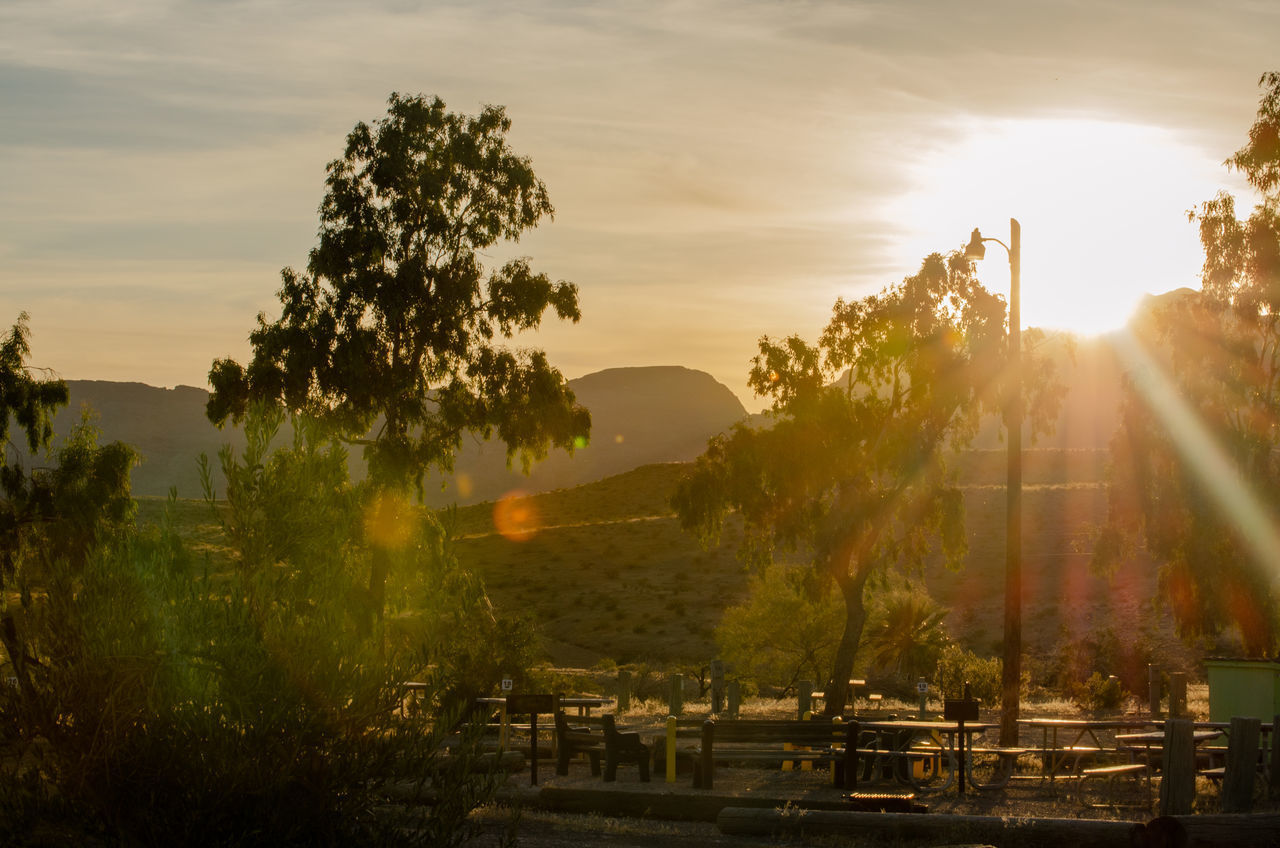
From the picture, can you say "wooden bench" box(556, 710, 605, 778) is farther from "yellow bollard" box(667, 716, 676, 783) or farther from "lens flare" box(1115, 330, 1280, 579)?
"lens flare" box(1115, 330, 1280, 579)

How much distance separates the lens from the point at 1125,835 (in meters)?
9.92

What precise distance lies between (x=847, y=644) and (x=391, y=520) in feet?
32.2

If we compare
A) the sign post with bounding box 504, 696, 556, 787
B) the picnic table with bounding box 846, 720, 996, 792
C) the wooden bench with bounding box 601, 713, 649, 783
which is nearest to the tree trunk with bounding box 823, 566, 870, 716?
the picnic table with bounding box 846, 720, 996, 792

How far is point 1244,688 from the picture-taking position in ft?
56.1

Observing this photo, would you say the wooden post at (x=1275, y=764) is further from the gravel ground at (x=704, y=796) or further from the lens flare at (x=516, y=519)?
the lens flare at (x=516, y=519)

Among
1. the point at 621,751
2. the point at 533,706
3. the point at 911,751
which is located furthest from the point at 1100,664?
the point at 533,706

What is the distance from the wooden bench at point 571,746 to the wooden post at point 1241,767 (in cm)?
815

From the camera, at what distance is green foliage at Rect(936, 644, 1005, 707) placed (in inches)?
1162

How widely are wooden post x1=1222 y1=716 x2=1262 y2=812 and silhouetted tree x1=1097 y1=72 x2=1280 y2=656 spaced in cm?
2292

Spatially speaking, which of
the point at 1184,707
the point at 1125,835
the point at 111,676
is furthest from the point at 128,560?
the point at 1184,707

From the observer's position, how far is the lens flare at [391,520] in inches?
973

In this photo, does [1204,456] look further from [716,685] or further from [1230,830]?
[1230,830]

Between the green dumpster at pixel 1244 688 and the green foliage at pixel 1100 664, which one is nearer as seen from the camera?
the green dumpster at pixel 1244 688

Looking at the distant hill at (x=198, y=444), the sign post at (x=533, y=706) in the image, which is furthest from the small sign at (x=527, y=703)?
the distant hill at (x=198, y=444)
